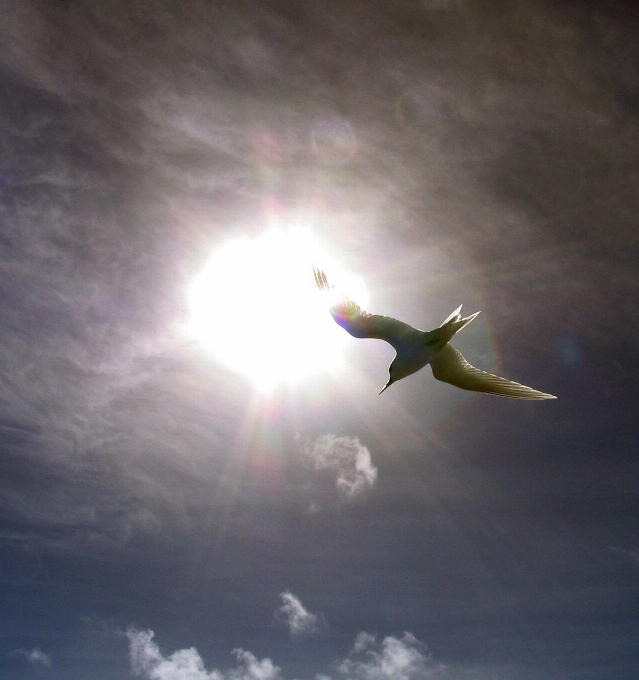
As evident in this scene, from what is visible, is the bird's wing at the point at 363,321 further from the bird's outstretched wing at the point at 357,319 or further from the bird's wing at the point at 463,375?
the bird's wing at the point at 463,375

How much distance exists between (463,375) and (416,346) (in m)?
2.12

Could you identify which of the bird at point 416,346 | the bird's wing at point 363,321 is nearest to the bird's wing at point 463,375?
the bird at point 416,346

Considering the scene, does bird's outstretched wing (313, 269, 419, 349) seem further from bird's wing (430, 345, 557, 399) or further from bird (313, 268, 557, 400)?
bird's wing (430, 345, 557, 399)

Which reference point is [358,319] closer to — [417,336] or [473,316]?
[417,336]

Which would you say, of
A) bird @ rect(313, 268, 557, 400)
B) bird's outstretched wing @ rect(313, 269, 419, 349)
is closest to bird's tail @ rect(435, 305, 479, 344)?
bird @ rect(313, 268, 557, 400)

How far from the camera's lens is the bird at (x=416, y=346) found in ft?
53.7

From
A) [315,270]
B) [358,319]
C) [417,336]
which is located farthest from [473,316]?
[315,270]

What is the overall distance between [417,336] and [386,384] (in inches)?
104

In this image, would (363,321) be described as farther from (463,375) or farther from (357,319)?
(463,375)

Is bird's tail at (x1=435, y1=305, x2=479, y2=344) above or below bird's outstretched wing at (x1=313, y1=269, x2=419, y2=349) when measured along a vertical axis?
below

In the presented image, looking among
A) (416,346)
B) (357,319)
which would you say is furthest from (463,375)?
(357,319)

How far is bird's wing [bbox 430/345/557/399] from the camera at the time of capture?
1622 cm

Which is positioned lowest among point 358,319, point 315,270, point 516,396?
point 516,396

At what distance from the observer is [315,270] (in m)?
16.9
